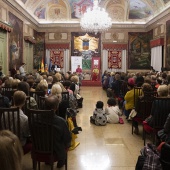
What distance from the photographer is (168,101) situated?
5098 mm

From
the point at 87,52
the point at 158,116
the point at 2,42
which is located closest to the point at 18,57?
the point at 2,42

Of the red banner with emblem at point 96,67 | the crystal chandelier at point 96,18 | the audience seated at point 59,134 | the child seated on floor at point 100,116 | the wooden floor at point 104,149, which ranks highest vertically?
the crystal chandelier at point 96,18

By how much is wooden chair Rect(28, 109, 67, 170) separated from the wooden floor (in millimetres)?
788

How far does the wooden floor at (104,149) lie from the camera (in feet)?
15.4

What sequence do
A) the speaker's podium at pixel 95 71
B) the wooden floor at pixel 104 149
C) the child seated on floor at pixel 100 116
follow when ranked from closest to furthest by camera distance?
the wooden floor at pixel 104 149 < the child seated on floor at pixel 100 116 < the speaker's podium at pixel 95 71

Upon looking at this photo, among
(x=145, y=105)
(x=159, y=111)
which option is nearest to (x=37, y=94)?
(x=145, y=105)

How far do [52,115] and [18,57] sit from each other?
12464 mm

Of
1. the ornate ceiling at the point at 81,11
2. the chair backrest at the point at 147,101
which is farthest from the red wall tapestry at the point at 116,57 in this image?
the chair backrest at the point at 147,101

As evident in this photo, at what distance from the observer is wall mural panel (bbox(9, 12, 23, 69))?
45.6ft

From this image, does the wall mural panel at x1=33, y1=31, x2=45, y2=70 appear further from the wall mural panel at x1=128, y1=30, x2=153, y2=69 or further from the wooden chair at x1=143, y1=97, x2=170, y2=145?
the wooden chair at x1=143, y1=97, x2=170, y2=145

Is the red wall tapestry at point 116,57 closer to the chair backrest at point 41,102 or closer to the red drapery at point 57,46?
the red drapery at point 57,46

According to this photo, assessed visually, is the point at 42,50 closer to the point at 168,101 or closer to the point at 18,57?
the point at 18,57

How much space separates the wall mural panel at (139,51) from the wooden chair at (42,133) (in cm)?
1861

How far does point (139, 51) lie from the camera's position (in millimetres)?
21703
